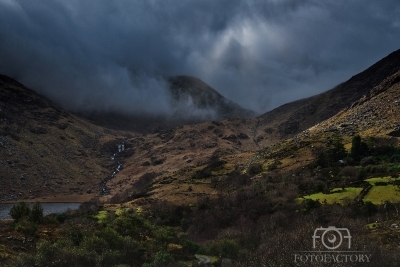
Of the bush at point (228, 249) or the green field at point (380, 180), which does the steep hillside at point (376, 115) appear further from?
the bush at point (228, 249)

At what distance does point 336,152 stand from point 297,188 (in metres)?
23.3

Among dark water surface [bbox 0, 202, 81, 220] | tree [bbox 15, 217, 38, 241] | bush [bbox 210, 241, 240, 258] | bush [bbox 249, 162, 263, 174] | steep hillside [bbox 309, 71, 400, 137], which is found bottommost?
bush [bbox 210, 241, 240, 258]

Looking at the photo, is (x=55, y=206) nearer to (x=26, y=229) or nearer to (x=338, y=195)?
(x=26, y=229)

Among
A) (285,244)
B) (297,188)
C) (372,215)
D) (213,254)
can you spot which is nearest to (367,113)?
(297,188)

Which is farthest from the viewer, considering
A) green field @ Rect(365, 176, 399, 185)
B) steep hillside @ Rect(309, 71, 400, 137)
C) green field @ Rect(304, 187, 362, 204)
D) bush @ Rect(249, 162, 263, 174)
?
bush @ Rect(249, 162, 263, 174)

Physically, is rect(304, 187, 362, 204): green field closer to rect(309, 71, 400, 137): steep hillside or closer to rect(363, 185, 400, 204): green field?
rect(363, 185, 400, 204): green field

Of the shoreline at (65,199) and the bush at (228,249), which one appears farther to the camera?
the shoreline at (65,199)

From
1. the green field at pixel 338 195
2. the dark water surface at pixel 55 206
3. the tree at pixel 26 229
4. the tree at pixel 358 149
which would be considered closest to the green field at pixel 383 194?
the green field at pixel 338 195

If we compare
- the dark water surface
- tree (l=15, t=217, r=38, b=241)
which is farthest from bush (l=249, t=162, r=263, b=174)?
the dark water surface

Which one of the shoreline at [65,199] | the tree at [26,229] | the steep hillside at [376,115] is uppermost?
the steep hillside at [376,115]

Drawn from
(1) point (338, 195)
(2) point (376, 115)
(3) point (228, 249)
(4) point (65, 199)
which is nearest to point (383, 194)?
(1) point (338, 195)

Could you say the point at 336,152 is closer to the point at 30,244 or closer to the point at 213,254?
the point at 213,254

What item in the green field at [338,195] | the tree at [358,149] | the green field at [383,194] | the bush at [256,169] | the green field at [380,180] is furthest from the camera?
the bush at [256,169]

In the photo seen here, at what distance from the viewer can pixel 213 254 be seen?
39.0 metres
